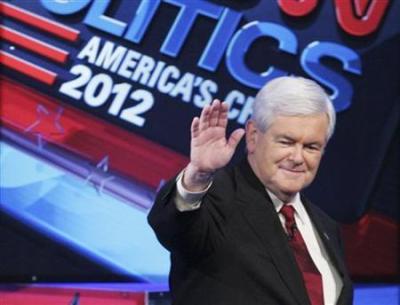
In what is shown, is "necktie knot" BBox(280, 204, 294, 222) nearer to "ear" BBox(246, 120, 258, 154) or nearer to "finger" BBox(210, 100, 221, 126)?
"ear" BBox(246, 120, 258, 154)

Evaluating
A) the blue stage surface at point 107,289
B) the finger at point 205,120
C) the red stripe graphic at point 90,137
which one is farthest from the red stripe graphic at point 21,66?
the finger at point 205,120

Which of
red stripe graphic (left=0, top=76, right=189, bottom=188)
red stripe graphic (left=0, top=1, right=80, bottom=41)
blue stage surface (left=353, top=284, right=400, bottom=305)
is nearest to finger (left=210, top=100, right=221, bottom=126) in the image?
red stripe graphic (left=0, top=76, right=189, bottom=188)

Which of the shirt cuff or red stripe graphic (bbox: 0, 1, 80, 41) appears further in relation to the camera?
red stripe graphic (bbox: 0, 1, 80, 41)

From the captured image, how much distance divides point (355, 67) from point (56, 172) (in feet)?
3.37

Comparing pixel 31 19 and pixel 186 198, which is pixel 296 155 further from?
pixel 31 19

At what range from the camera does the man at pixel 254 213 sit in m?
1.14

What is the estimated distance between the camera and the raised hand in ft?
3.65

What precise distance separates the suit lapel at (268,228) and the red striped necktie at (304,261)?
0.15 feet

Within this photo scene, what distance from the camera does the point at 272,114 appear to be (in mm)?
1262

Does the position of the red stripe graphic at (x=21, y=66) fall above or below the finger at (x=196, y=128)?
below

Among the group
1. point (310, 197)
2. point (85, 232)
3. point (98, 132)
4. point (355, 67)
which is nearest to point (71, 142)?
point (98, 132)

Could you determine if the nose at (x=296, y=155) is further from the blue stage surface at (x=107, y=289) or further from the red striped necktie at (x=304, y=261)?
the blue stage surface at (x=107, y=289)

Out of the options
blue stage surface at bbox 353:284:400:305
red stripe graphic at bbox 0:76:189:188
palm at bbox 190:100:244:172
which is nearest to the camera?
palm at bbox 190:100:244:172

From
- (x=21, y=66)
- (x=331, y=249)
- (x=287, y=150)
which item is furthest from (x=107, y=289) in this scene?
(x=287, y=150)
